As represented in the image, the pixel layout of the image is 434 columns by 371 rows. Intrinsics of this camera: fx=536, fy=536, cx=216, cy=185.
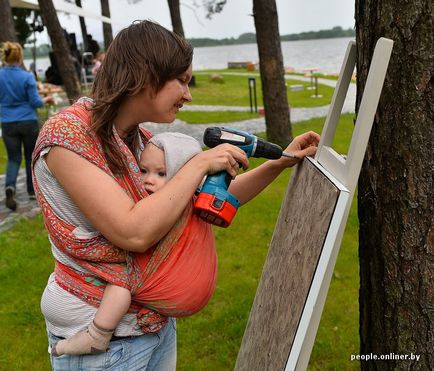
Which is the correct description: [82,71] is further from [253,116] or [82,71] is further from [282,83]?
[282,83]

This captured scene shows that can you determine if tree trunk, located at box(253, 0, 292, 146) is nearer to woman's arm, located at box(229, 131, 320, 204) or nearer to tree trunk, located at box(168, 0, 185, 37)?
woman's arm, located at box(229, 131, 320, 204)

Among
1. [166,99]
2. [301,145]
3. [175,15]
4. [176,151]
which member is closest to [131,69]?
[166,99]

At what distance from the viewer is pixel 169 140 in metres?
1.70

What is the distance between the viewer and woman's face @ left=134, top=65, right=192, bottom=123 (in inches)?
62.6

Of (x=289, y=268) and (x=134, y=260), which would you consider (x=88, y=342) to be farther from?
(x=289, y=268)

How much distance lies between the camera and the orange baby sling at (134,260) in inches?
61.5

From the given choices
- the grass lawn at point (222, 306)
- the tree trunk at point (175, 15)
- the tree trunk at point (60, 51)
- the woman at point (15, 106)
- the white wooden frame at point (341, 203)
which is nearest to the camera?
the white wooden frame at point (341, 203)

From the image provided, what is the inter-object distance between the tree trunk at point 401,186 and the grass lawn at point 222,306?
5.12 ft

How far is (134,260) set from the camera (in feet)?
5.27

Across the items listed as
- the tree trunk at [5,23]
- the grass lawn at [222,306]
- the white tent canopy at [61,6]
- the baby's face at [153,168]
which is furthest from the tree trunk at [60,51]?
the baby's face at [153,168]

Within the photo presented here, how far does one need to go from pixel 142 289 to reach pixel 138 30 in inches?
30.2

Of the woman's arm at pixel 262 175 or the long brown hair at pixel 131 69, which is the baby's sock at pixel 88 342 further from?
the woman's arm at pixel 262 175

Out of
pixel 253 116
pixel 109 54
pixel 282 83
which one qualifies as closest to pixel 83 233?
pixel 109 54

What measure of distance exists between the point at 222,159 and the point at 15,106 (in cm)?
561
